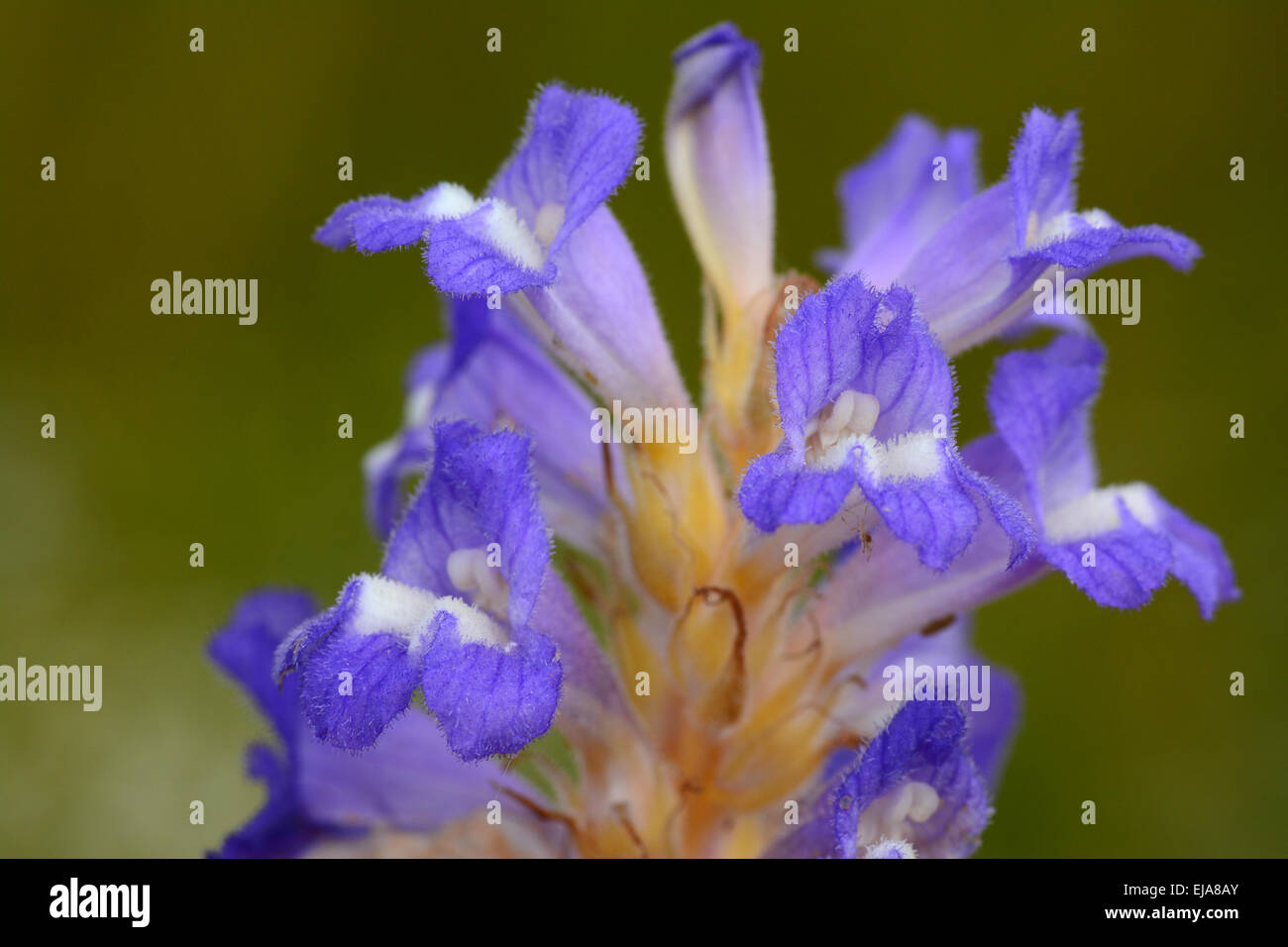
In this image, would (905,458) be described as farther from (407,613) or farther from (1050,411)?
(407,613)

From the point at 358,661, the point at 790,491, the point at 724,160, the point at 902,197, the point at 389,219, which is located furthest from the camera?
the point at 902,197

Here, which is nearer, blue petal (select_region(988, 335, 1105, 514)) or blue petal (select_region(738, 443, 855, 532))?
blue petal (select_region(738, 443, 855, 532))

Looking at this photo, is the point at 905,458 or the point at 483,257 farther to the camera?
the point at 483,257

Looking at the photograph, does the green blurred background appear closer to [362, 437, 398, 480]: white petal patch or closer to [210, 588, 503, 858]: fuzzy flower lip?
[362, 437, 398, 480]: white petal patch

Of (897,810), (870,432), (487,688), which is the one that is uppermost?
(870,432)

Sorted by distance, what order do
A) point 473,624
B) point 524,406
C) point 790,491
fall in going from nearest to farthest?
point 790,491, point 473,624, point 524,406

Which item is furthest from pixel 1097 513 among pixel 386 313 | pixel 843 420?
pixel 386 313

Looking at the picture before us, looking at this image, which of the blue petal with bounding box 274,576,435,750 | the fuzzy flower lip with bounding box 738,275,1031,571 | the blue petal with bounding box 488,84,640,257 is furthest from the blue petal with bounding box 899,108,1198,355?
the blue petal with bounding box 274,576,435,750

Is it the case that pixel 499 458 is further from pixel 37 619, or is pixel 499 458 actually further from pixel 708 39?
pixel 37 619

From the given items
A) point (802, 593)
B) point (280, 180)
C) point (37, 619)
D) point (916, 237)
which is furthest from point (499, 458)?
point (280, 180)
